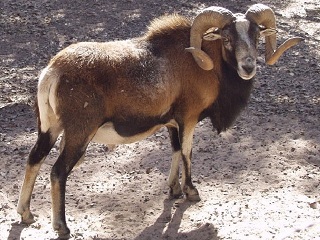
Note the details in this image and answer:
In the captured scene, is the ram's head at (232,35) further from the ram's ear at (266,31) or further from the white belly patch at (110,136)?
the white belly patch at (110,136)

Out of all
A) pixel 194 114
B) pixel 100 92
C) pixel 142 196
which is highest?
pixel 100 92

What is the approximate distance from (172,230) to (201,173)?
1.68m

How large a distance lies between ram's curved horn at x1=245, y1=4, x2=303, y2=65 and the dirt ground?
74.3 inches

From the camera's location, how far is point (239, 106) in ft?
28.6

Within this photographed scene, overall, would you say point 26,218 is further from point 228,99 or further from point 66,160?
point 228,99

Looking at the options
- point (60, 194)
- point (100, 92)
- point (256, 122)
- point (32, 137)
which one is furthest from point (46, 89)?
point (256, 122)

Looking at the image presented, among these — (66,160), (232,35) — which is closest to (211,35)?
(232,35)

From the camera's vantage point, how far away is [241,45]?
785 cm

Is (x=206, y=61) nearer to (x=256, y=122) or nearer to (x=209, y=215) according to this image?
(x=209, y=215)

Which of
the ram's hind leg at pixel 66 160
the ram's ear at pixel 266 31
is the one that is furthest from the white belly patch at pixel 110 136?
the ram's ear at pixel 266 31

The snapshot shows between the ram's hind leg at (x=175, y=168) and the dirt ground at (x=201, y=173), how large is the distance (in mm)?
146

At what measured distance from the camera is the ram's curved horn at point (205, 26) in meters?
7.98

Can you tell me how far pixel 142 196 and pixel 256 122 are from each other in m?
3.45

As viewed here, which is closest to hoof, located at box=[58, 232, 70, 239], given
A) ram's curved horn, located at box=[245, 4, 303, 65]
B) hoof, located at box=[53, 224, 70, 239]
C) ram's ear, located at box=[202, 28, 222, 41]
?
hoof, located at box=[53, 224, 70, 239]
